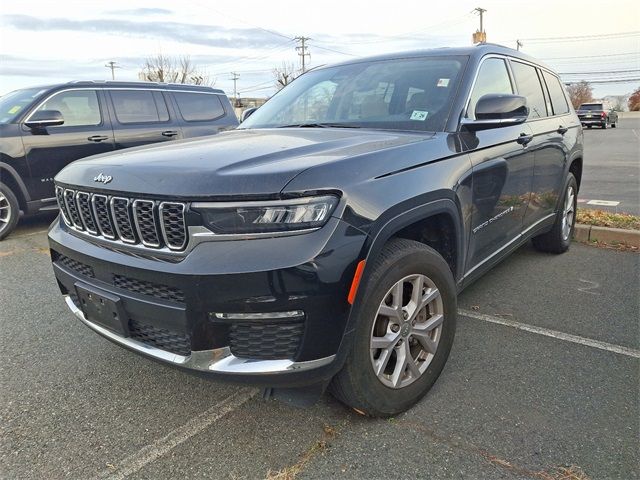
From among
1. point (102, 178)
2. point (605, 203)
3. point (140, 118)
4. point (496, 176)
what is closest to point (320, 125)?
point (496, 176)

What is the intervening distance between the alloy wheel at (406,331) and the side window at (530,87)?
228cm

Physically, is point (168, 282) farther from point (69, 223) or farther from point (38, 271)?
point (38, 271)

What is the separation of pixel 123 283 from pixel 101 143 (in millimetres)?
5516

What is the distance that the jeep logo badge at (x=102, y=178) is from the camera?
2.29 metres

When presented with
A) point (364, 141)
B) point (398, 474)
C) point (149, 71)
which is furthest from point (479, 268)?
point (149, 71)

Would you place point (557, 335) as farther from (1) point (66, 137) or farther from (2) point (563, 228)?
(1) point (66, 137)

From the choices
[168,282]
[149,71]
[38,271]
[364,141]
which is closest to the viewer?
[168,282]

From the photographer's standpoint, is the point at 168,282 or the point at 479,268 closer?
the point at 168,282

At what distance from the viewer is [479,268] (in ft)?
10.9

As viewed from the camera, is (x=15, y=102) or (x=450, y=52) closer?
(x=450, y=52)

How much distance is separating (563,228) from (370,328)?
371 centimetres

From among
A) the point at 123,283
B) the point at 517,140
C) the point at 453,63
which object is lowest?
the point at 123,283

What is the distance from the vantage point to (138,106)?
7.50 meters

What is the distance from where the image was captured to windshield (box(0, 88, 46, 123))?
6.31 m
